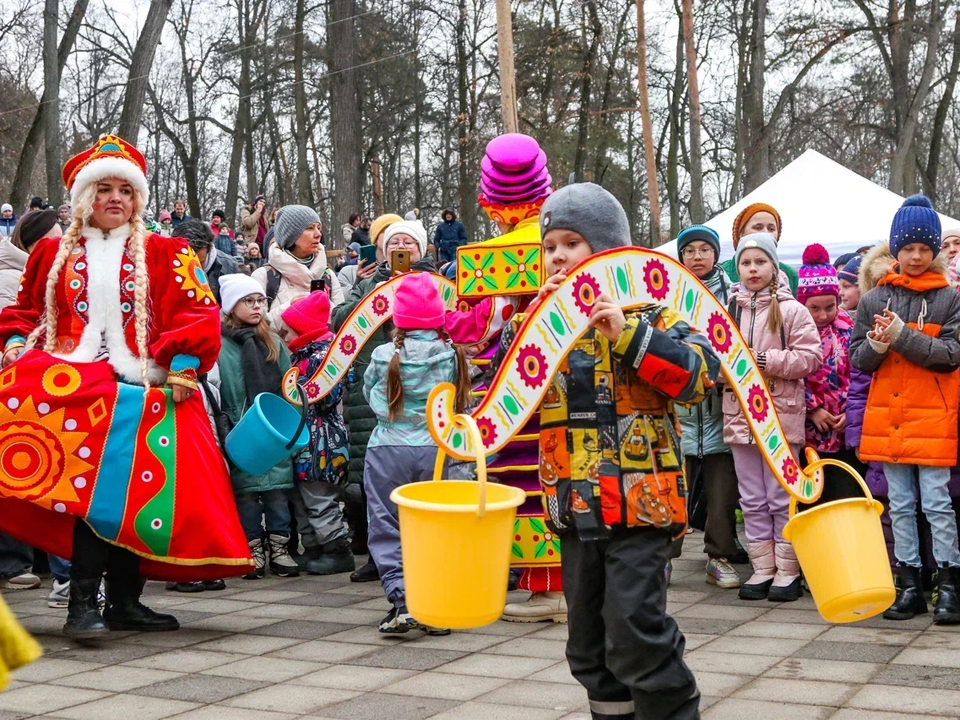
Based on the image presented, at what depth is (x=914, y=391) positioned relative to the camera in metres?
5.74

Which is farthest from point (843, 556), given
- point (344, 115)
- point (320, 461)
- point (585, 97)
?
point (585, 97)

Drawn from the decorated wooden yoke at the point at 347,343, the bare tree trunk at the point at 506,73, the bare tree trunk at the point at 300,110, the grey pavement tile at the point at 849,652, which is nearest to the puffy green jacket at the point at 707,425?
the grey pavement tile at the point at 849,652

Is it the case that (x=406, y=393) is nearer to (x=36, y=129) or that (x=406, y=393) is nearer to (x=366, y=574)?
(x=366, y=574)

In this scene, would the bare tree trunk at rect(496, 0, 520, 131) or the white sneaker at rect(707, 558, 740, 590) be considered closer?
the white sneaker at rect(707, 558, 740, 590)

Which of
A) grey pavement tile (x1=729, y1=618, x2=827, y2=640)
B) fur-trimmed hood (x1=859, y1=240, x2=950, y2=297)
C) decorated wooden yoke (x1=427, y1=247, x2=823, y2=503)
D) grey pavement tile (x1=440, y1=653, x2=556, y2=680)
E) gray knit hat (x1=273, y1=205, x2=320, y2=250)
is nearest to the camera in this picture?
decorated wooden yoke (x1=427, y1=247, x2=823, y2=503)

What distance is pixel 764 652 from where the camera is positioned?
16.1 feet

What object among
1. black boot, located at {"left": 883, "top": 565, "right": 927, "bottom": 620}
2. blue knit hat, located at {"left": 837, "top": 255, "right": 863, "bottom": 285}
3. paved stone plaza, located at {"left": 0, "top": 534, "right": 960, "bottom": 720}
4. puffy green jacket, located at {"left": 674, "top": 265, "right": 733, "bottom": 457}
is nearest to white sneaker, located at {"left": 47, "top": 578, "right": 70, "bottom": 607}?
paved stone plaza, located at {"left": 0, "top": 534, "right": 960, "bottom": 720}

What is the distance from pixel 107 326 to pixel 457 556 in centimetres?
315

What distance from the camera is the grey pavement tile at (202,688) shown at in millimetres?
4348

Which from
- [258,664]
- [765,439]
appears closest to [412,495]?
[765,439]

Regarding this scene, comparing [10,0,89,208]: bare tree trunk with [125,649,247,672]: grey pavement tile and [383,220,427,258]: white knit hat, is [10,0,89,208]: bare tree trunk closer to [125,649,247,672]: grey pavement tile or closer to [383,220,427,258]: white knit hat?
[383,220,427,258]: white knit hat

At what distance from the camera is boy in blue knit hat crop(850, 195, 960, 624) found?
563 centimetres

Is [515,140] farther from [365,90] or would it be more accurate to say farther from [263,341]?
[365,90]

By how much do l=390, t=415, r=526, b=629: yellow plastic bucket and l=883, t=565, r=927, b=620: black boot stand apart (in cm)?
340
